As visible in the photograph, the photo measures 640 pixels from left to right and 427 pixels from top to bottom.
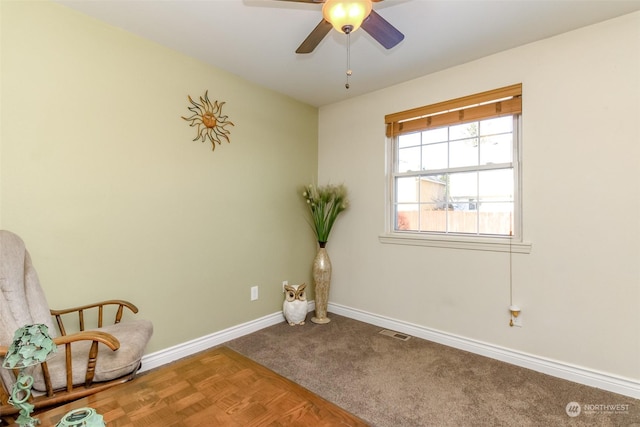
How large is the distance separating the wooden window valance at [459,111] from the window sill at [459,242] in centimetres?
98

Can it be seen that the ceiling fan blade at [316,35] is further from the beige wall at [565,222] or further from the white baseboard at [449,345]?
the white baseboard at [449,345]

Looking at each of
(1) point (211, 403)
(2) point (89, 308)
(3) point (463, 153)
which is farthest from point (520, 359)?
(2) point (89, 308)

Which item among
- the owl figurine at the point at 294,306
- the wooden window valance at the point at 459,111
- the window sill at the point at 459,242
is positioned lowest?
the owl figurine at the point at 294,306

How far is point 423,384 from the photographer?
2.05m

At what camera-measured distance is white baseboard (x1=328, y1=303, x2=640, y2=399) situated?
195 cm

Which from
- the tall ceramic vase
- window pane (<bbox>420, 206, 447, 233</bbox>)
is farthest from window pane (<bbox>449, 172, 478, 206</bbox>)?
the tall ceramic vase

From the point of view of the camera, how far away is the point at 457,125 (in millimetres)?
2705

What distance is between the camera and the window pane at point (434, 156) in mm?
2801

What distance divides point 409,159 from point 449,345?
67.9 inches

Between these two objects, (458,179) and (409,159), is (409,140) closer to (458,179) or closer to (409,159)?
(409,159)

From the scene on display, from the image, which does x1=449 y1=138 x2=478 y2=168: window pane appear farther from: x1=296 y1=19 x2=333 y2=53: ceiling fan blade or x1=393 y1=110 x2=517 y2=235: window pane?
x1=296 y1=19 x2=333 y2=53: ceiling fan blade

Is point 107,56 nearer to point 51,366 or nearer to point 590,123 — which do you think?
point 51,366

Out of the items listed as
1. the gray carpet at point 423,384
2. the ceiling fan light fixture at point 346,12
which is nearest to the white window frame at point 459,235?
the gray carpet at point 423,384

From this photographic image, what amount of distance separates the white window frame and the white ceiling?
629 millimetres
